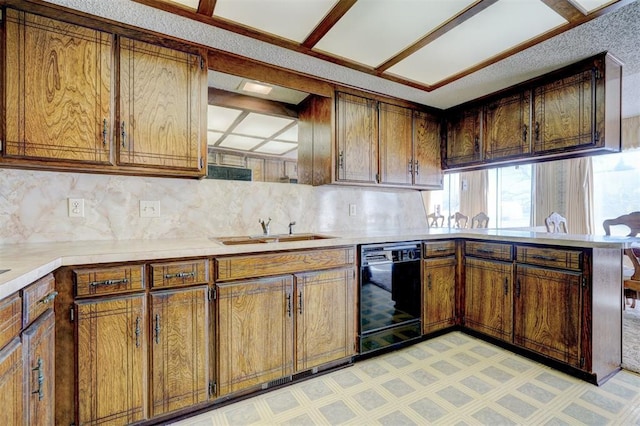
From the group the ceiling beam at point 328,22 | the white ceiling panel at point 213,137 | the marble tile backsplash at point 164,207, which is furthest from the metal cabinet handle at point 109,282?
the ceiling beam at point 328,22

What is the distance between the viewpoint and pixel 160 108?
190 centimetres

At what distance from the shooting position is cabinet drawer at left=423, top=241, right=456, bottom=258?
263 cm

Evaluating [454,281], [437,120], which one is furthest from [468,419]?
[437,120]

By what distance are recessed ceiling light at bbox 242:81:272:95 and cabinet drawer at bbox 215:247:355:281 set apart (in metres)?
1.42

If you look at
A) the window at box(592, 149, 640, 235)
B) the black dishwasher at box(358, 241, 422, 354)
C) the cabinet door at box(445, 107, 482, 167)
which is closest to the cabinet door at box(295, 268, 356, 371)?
the black dishwasher at box(358, 241, 422, 354)

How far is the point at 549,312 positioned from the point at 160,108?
3.09 meters

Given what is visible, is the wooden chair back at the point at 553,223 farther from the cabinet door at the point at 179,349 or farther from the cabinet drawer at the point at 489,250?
the cabinet door at the point at 179,349

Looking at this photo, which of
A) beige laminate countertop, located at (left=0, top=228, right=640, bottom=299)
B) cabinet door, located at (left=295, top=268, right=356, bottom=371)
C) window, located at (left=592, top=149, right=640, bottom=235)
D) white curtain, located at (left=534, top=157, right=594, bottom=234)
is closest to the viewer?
beige laminate countertop, located at (left=0, top=228, right=640, bottom=299)

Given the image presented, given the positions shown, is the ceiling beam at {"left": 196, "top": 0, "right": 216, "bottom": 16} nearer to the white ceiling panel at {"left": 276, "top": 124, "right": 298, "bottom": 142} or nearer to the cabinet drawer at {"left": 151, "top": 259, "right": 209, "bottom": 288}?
the white ceiling panel at {"left": 276, "top": 124, "right": 298, "bottom": 142}

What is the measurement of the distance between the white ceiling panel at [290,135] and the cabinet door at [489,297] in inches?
78.8

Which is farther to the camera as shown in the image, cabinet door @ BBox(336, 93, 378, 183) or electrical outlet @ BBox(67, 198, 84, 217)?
cabinet door @ BBox(336, 93, 378, 183)

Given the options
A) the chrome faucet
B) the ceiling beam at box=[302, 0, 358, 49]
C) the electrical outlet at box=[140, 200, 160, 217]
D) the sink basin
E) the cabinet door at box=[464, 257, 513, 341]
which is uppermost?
the ceiling beam at box=[302, 0, 358, 49]

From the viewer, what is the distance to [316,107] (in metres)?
2.71

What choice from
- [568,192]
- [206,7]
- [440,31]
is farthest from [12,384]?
[568,192]
